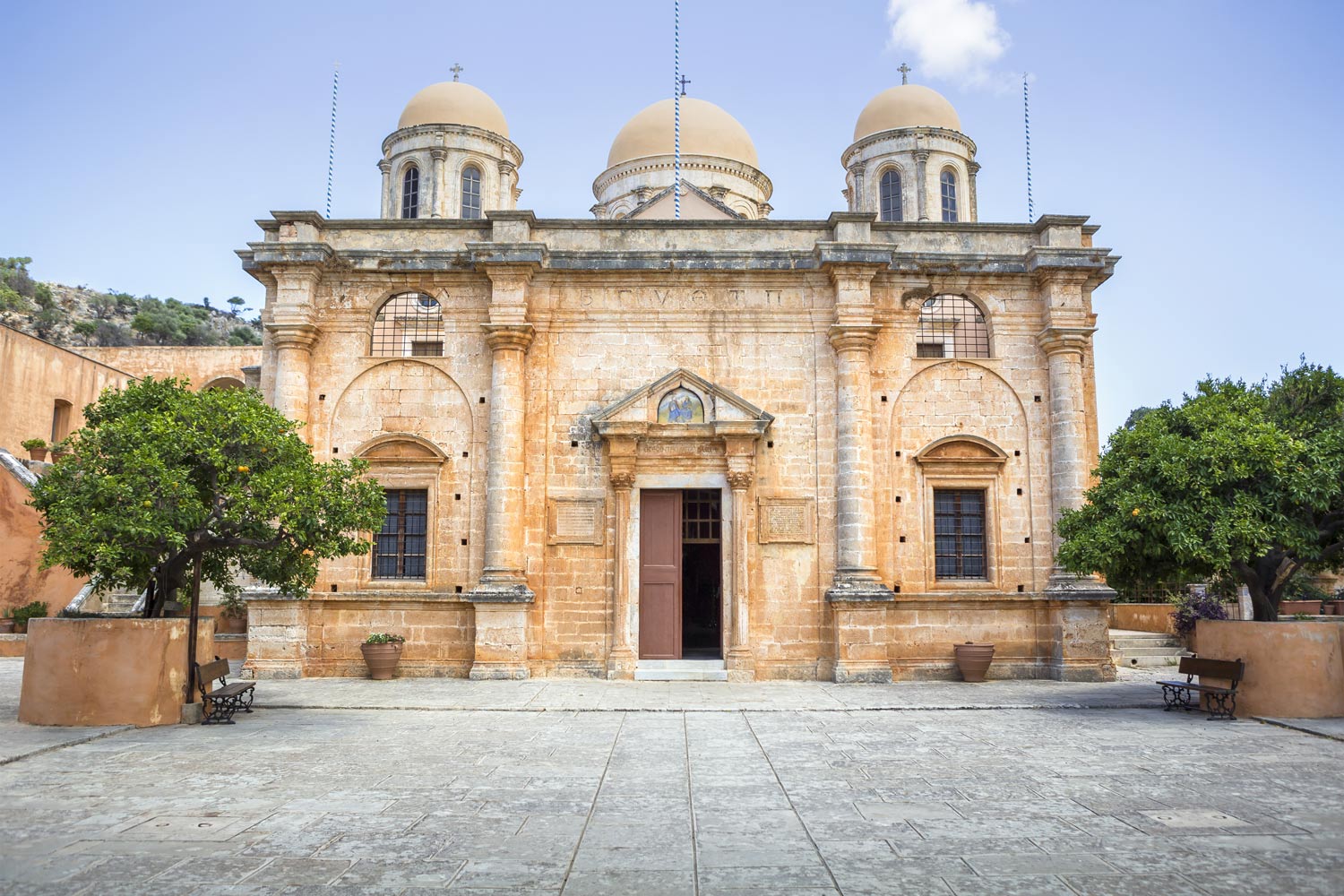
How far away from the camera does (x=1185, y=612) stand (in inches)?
766

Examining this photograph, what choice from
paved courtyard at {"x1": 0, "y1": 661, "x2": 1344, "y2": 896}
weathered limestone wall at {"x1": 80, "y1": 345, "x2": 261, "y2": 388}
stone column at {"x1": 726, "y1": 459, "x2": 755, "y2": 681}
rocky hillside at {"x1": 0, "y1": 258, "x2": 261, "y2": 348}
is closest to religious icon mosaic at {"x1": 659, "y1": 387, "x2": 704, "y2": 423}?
stone column at {"x1": 726, "y1": 459, "x2": 755, "y2": 681}

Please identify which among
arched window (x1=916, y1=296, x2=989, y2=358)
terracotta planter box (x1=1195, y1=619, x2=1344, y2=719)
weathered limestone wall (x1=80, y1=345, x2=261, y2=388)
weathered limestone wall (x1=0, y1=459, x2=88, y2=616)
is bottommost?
terracotta planter box (x1=1195, y1=619, x2=1344, y2=719)

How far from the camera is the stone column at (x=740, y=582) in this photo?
650 inches

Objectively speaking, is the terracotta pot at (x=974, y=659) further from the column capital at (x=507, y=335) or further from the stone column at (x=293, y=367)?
the stone column at (x=293, y=367)

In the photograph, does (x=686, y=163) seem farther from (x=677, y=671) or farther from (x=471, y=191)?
(x=677, y=671)

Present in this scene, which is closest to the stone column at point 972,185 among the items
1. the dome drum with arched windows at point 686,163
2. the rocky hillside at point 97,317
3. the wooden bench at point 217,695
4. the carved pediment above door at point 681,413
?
the dome drum with arched windows at point 686,163

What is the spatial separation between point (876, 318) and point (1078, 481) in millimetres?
4619

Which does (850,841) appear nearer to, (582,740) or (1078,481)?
(582,740)

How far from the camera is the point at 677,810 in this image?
735cm

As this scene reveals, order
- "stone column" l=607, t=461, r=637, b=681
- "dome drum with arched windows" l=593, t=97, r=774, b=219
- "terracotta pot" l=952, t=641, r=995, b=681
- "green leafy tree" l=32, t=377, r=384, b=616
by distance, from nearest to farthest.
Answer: "green leafy tree" l=32, t=377, r=384, b=616 < "terracotta pot" l=952, t=641, r=995, b=681 < "stone column" l=607, t=461, r=637, b=681 < "dome drum with arched windows" l=593, t=97, r=774, b=219

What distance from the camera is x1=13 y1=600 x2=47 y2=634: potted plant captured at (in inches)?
811

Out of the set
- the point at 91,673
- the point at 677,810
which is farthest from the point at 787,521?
the point at 91,673

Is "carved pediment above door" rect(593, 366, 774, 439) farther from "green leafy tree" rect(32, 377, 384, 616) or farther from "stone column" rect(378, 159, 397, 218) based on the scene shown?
"stone column" rect(378, 159, 397, 218)

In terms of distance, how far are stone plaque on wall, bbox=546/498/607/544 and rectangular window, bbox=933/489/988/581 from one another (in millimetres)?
6080
